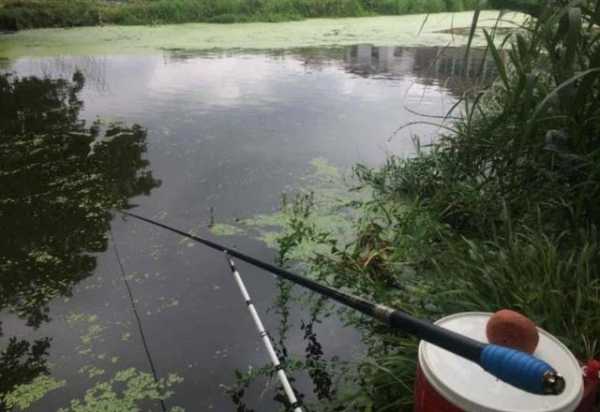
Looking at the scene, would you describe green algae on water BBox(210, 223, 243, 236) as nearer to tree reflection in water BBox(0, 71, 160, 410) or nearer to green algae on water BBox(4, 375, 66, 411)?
tree reflection in water BBox(0, 71, 160, 410)

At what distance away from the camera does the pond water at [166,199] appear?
70.6 inches

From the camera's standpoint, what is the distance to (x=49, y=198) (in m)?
3.02

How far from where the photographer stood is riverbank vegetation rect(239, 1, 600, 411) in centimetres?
145

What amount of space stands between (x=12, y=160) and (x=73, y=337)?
230 cm

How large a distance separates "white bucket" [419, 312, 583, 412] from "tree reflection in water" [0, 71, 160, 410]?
159cm

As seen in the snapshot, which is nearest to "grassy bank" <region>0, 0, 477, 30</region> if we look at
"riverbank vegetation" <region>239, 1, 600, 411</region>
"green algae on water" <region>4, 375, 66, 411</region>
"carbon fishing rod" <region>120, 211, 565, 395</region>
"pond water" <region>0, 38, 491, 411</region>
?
"pond water" <region>0, 38, 491, 411</region>

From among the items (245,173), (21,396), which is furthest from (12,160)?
(21,396)

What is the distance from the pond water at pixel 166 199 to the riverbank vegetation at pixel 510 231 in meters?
0.26

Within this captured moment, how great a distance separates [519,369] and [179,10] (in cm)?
1264

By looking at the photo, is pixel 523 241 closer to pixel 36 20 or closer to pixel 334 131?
pixel 334 131

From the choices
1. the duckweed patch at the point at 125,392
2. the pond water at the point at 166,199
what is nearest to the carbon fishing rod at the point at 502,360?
the pond water at the point at 166,199

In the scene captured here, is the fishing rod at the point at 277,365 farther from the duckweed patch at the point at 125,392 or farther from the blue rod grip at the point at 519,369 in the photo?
the blue rod grip at the point at 519,369

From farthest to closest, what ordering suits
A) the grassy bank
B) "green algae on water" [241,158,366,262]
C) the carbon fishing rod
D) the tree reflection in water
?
1. the grassy bank
2. "green algae on water" [241,158,366,262]
3. the tree reflection in water
4. the carbon fishing rod

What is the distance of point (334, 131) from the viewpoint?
4184 mm
